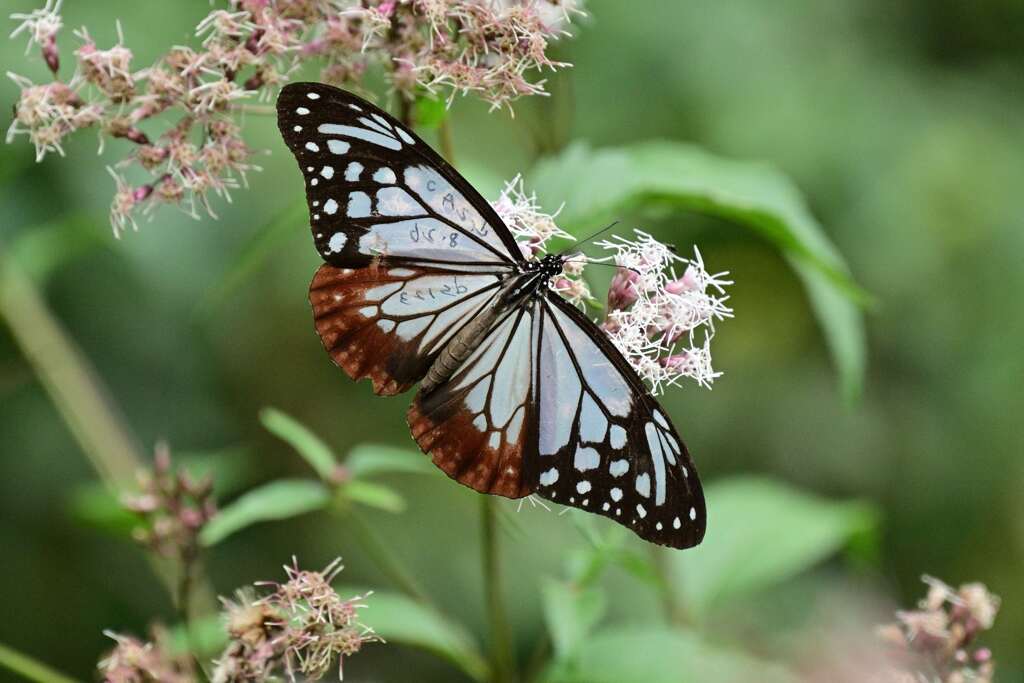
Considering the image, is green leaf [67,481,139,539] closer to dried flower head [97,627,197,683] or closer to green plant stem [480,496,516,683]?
dried flower head [97,627,197,683]

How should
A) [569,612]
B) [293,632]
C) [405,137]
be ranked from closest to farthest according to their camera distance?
[293,632], [405,137], [569,612]

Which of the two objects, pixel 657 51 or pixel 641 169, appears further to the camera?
pixel 657 51

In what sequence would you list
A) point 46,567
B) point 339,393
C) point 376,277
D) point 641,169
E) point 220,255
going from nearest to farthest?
point 376,277 < point 641,169 < point 220,255 < point 46,567 < point 339,393

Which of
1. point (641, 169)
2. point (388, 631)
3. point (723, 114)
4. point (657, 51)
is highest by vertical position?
point (657, 51)

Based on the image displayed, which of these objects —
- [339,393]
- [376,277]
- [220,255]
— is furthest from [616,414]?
[339,393]

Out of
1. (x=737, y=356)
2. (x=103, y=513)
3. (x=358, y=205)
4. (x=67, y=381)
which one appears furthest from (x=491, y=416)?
(x=737, y=356)

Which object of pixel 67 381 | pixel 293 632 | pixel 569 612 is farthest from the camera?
pixel 67 381

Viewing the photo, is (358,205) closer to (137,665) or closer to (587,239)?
(587,239)

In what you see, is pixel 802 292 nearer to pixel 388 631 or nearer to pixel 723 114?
pixel 723 114
